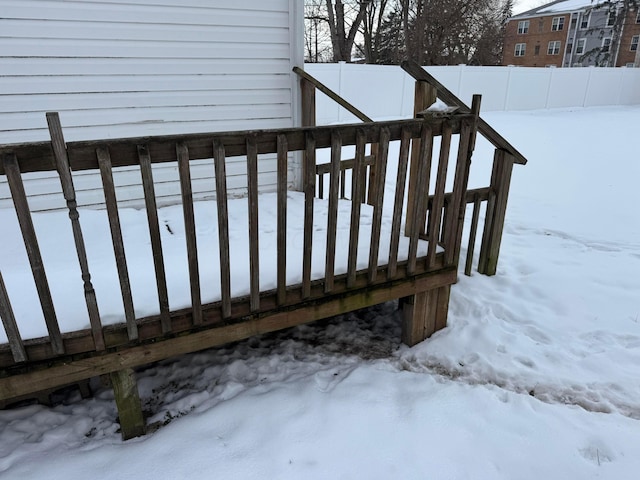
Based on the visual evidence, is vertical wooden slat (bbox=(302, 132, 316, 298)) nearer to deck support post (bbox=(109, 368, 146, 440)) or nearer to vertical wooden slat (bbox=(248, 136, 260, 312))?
vertical wooden slat (bbox=(248, 136, 260, 312))

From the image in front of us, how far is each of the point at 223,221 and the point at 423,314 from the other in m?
1.59

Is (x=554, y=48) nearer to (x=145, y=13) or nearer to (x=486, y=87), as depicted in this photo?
(x=486, y=87)

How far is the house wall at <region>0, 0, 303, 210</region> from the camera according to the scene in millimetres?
3957

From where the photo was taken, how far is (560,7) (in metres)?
36.8

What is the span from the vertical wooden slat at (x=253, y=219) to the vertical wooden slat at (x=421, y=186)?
1000 mm

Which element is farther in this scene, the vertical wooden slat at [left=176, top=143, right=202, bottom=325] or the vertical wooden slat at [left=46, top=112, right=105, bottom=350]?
the vertical wooden slat at [left=176, top=143, right=202, bottom=325]

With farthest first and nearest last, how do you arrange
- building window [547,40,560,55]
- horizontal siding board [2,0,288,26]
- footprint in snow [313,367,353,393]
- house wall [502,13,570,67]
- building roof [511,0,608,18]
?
building window [547,40,560,55], house wall [502,13,570,67], building roof [511,0,608,18], horizontal siding board [2,0,288,26], footprint in snow [313,367,353,393]

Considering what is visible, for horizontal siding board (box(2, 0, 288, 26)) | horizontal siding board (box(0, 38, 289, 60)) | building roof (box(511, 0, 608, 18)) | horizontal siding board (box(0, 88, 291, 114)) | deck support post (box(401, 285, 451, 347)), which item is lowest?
deck support post (box(401, 285, 451, 347))

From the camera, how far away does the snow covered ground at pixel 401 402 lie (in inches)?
79.7

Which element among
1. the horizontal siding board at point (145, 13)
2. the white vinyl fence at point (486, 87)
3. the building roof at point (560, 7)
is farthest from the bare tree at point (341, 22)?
the building roof at point (560, 7)

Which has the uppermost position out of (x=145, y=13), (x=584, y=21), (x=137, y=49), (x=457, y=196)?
(x=584, y=21)

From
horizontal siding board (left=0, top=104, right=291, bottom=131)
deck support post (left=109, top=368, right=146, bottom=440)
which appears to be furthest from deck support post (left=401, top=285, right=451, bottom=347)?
horizontal siding board (left=0, top=104, right=291, bottom=131)

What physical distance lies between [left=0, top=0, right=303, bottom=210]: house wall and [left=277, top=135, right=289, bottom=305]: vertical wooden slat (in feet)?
9.26

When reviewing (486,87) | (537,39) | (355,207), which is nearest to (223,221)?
(355,207)
